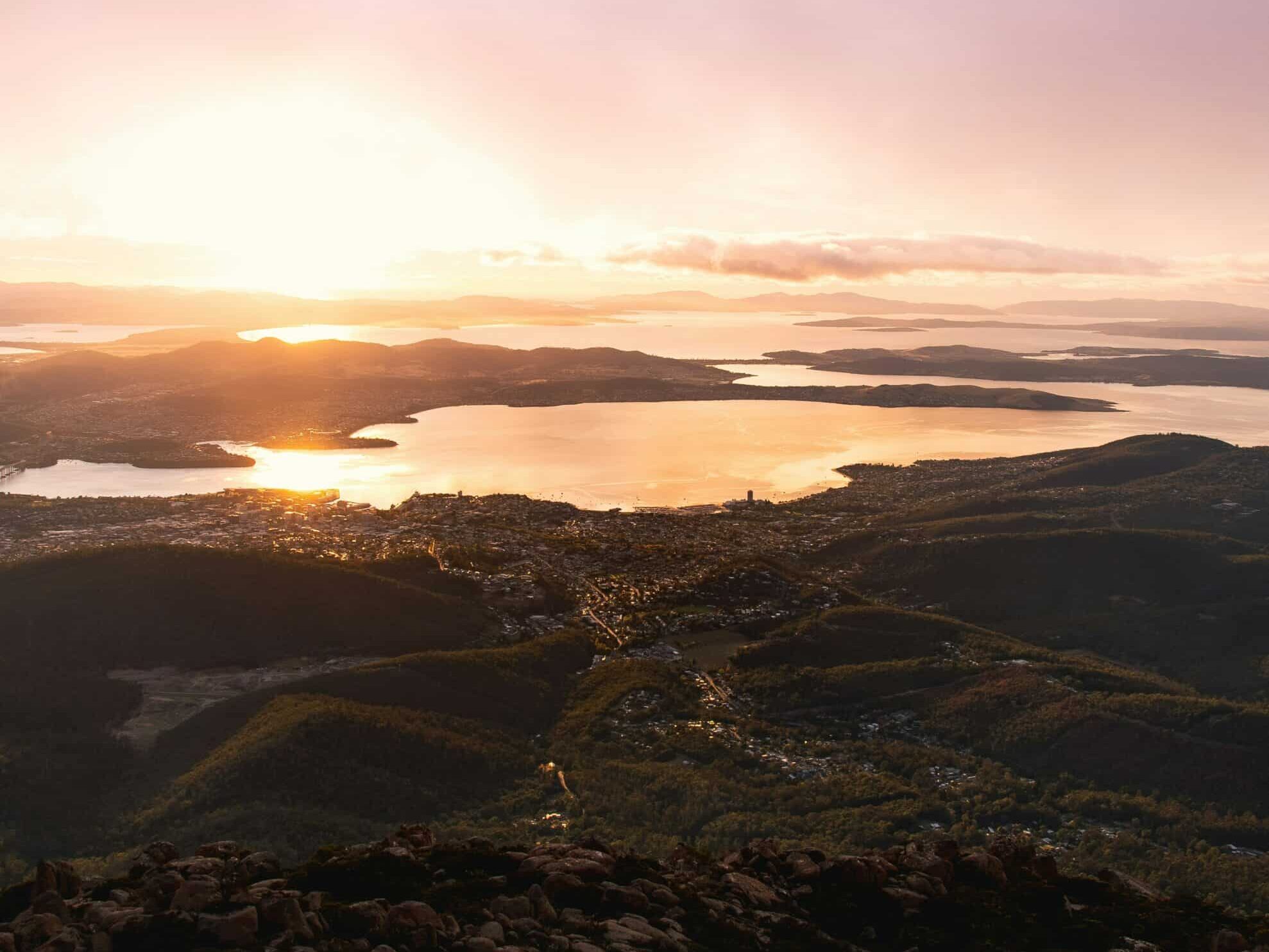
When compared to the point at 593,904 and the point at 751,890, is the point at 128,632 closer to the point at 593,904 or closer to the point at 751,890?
the point at 593,904

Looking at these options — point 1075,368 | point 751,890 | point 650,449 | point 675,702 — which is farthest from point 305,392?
point 1075,368

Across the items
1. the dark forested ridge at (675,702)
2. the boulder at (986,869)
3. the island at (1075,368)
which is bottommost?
the dark forested ridge at (675,702)

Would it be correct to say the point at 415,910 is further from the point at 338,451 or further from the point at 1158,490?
the point at 338,451

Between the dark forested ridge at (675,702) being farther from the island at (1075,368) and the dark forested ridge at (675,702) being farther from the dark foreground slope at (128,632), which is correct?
the island at (1075,368)

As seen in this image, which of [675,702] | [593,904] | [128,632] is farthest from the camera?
[128,632]

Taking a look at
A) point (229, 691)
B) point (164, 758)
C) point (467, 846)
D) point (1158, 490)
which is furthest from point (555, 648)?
point (1158, 490)

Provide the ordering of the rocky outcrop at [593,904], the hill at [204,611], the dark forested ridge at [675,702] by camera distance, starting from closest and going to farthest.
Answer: the rocky outcrop at [593,904] → the dark forested ridge at [675,702] → the hill at [204,611]

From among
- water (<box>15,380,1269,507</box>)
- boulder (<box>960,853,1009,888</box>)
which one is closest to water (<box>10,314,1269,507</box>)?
water (<box>15,380,1269,507</box>)

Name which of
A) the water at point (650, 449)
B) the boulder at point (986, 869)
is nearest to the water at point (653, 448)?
the water at point (650, 449)

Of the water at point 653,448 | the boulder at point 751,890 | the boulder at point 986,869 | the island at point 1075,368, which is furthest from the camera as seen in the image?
the island at point 1075,368
